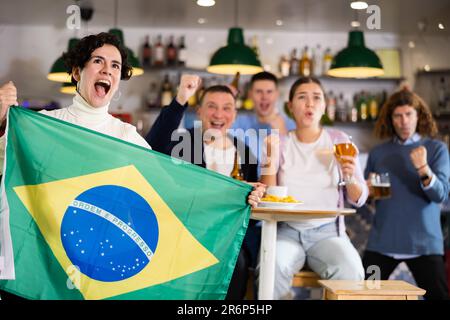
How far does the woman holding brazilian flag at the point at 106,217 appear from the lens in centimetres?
233

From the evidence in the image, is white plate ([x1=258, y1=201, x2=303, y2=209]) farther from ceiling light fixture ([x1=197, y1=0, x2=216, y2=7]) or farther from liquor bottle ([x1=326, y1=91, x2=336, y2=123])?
liquor bottle ([x1=326, y1=91, x2=336, y2=123])

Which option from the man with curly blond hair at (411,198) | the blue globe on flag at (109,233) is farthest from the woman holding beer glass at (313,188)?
the blue globe on flag at (109,233)

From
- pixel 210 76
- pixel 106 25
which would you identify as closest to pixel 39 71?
pixel 106 25

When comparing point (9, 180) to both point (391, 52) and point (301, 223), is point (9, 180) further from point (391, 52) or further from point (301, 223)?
point (391, 52)

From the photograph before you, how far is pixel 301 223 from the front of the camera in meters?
3.29

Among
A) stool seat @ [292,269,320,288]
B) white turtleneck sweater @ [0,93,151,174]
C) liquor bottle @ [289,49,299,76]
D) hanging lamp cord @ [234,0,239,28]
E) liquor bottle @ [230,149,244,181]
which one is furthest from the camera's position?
liquor bottle @ [289,49,299,76]

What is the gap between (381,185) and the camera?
3578 millimetres

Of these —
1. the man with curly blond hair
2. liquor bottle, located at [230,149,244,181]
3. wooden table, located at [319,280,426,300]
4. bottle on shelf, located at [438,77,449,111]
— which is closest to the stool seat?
wooden table, located at [319,280,426,300]

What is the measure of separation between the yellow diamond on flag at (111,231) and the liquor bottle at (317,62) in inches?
206

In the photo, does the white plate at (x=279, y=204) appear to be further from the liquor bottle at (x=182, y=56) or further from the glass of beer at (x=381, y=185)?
the liquor bottle at (x=182, y=56)

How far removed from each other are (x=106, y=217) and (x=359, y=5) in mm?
4518

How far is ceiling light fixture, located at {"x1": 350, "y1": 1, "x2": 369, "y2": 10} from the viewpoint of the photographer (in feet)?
19.6

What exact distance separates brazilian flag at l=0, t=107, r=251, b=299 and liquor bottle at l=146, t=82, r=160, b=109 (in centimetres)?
485
